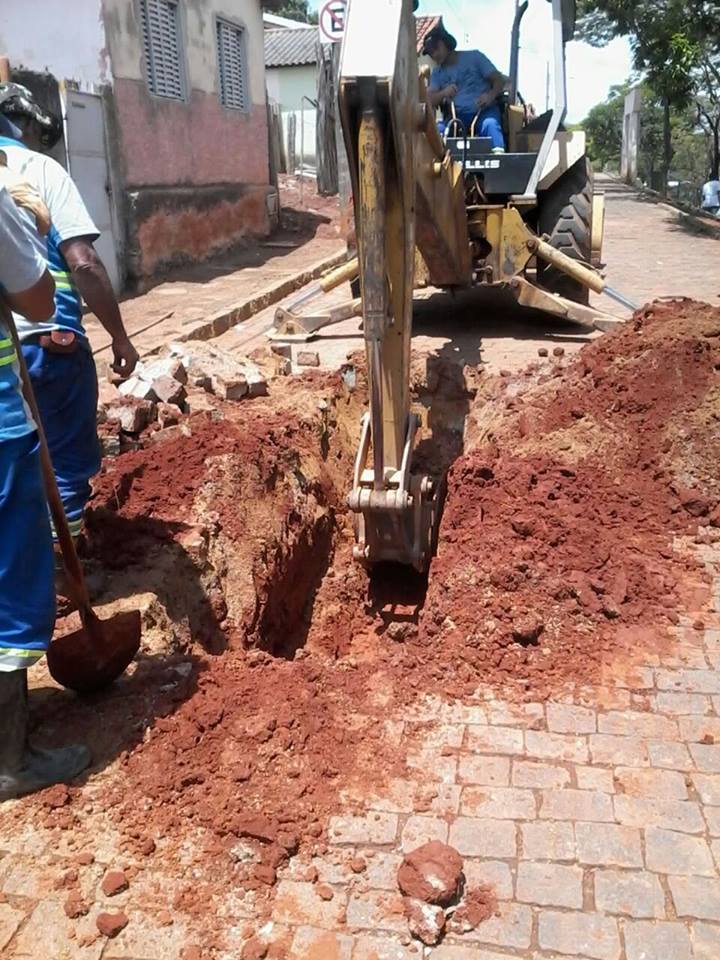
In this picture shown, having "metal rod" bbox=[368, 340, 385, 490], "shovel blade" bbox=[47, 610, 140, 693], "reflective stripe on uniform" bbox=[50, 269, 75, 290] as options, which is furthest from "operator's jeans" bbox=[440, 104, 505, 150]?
"shovel blade" bbox=[47, 610, 140, 693]

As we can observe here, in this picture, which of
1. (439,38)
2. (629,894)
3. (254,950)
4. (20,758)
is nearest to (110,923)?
(254,950)

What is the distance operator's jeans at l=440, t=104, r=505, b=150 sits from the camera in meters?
7.84

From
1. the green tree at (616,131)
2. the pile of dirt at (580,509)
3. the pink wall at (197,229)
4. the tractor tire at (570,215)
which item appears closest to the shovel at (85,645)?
the pile of dirt at (580,509)

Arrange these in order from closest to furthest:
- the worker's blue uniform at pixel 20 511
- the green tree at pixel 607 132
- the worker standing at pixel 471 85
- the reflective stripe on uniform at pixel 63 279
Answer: the worker's blue uniform at pixel 20 511, the reflective stripe on uniform at pixel 63 279, the worker standing at pixel 471 85, the green tree at pixel 607 132

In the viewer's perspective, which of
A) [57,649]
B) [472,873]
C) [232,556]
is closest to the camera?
[472,873]

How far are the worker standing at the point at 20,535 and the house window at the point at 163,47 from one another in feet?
33.4

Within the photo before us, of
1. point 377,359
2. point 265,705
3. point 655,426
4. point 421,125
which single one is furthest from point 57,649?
point 655,426

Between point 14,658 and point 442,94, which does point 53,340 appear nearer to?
point 14,658

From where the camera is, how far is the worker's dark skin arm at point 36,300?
2.68 meters

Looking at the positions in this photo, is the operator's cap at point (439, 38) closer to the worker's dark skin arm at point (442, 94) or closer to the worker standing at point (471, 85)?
the worker standing at point (471, 85)

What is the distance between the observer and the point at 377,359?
3777 mm

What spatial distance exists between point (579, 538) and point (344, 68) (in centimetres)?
249

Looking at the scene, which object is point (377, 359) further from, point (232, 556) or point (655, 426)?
point (655, 426)

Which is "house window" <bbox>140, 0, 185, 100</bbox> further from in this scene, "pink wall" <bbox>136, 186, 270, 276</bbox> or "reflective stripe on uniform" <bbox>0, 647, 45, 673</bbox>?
"reflective stripe on uniform" <bbox>0, 647, 45, 673</bbox>
